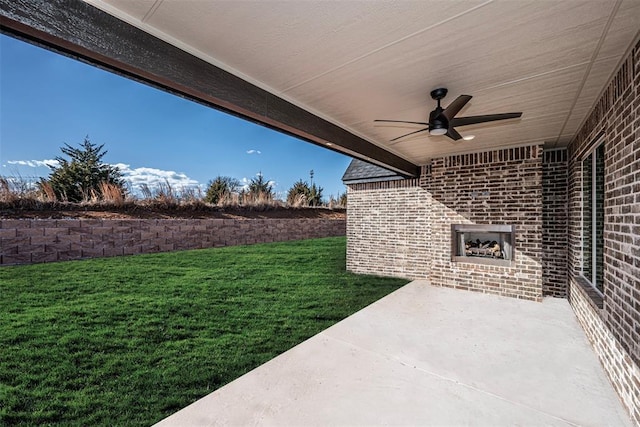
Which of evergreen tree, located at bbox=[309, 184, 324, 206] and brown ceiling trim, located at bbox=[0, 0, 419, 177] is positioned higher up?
evergreen tree, located at bbox=[309, 184, 324, 206]

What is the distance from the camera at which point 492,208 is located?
4965 millimetres

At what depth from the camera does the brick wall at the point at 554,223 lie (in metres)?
4.67

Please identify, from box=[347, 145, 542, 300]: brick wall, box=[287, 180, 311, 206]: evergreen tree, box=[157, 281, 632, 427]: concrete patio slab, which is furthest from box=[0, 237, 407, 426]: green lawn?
box=[287, 180, 311, 206]: evergreen tree

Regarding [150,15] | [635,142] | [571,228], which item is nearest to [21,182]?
[150,15]

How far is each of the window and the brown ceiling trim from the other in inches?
134

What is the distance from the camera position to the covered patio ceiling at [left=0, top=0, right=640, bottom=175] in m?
1.57

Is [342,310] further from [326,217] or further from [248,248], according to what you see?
[326,217]

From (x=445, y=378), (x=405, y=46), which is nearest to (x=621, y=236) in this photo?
(x=445, y=378)

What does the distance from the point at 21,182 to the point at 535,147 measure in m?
10.6

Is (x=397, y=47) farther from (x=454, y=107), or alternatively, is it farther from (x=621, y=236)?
(x=621, y=236)

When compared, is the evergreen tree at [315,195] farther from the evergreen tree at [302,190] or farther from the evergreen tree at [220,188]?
the evergreen tree at [220,188]

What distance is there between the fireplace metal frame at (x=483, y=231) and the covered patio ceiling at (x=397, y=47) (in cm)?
230

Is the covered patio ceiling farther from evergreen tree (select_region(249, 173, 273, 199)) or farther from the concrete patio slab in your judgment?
evergreen tree (select_region(249, 173, 273, 199))

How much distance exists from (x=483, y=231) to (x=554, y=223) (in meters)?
1.09
